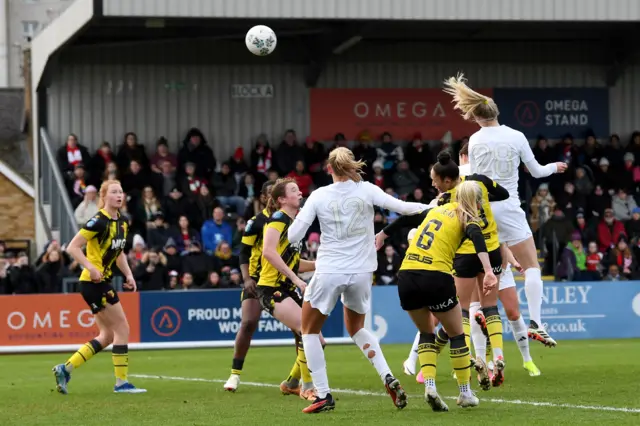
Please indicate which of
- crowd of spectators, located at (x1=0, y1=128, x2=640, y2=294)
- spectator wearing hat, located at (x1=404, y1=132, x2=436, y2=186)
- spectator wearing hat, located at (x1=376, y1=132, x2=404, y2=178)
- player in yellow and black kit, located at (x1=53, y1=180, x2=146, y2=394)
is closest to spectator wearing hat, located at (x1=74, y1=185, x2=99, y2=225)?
crowd of spectators, located at (x1=0, y1=128, x2=640, y2=294)

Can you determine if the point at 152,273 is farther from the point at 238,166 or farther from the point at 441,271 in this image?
the point at 441,271

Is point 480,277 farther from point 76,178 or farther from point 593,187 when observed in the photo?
point 593,187

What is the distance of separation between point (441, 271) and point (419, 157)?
1876 cm

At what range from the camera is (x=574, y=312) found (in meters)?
22.1

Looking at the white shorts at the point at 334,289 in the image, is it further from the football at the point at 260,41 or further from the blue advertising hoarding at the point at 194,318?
the football at the point at 260,41

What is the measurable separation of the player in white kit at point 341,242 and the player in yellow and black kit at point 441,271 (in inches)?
13.8

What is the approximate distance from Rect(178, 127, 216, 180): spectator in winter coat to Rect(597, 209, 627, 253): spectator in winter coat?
829 cm

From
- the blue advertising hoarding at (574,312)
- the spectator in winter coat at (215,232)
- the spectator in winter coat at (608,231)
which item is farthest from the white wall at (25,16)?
the blue advertising hoarding at (574,312)

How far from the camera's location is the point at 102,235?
12484mm

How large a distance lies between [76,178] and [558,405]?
55.6 ft

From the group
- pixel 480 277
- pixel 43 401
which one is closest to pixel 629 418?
pixel 480 277

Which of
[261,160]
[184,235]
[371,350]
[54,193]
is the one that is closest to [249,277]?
[371,350]

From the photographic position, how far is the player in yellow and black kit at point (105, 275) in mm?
12414

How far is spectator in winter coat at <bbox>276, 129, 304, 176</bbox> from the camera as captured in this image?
27.3m
